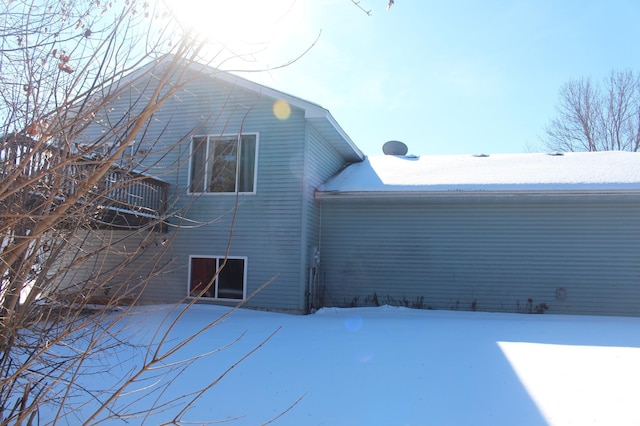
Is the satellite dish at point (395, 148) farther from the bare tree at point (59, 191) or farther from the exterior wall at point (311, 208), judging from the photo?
the bare tree at point (59, 191)

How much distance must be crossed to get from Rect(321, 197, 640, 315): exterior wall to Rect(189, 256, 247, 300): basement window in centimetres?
205

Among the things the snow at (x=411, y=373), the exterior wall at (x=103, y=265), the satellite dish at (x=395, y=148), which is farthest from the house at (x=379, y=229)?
the exterior wall at (x=103, y=265)

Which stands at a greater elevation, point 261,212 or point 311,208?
point 311,208

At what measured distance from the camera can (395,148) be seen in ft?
51.8

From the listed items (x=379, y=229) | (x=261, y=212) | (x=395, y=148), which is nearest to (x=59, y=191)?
(x=261, y=212)

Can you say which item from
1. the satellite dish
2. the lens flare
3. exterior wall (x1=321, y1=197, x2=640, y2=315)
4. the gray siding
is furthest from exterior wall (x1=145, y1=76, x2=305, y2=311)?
the satellite dish

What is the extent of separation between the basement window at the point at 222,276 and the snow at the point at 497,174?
2.67 metres

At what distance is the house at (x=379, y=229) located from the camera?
980 cm

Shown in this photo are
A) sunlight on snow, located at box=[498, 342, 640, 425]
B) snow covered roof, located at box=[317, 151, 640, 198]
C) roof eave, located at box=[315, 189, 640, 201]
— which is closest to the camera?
sunlight on snow, located at box=[498, 342, 640, 425]

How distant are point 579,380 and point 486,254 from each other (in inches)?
226

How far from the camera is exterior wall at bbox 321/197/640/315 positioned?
9.80m

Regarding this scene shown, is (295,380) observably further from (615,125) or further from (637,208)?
(615,125)

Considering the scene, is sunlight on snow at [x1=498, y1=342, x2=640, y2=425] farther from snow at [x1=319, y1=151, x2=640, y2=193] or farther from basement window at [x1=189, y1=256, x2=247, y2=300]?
basement window at [x1=189, y1=256, x2=247, y2=300]

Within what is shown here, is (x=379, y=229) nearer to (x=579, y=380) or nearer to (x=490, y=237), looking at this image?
(x=490, y=237)
